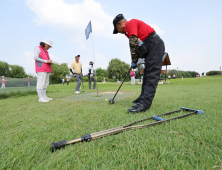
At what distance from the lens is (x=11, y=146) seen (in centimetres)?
125

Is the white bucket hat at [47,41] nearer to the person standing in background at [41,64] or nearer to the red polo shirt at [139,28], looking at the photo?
the person standing in background at [41,64]

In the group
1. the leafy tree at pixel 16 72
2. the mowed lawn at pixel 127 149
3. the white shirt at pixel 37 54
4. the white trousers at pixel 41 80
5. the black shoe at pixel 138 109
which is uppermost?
the leafy tree at pixel 16 72

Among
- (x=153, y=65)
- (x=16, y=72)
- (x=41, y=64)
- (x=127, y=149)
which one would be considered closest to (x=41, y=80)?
A: (x=41, y=64)

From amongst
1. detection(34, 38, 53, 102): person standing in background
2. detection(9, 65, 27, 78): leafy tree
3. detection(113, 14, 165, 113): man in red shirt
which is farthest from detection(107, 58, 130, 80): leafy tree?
detection(113, 14, 165, 113): man in red shirt

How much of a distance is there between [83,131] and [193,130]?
1342 millimetres

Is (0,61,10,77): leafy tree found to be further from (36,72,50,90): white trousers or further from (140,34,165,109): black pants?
(140,34,165,109): black pants

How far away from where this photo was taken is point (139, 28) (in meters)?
2.58

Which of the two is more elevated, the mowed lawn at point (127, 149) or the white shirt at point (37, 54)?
the white shirt at point (37, 54)

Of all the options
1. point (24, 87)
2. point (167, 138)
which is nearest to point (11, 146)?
point (167, 138)

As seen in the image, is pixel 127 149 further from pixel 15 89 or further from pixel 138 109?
pixel 15 89

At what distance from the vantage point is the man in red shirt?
8.05ft

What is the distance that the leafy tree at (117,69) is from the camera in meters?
56.3

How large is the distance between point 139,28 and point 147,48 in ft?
1.51

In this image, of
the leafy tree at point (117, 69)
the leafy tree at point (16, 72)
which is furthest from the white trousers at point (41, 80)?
the leafy tree at point (16, 72)
